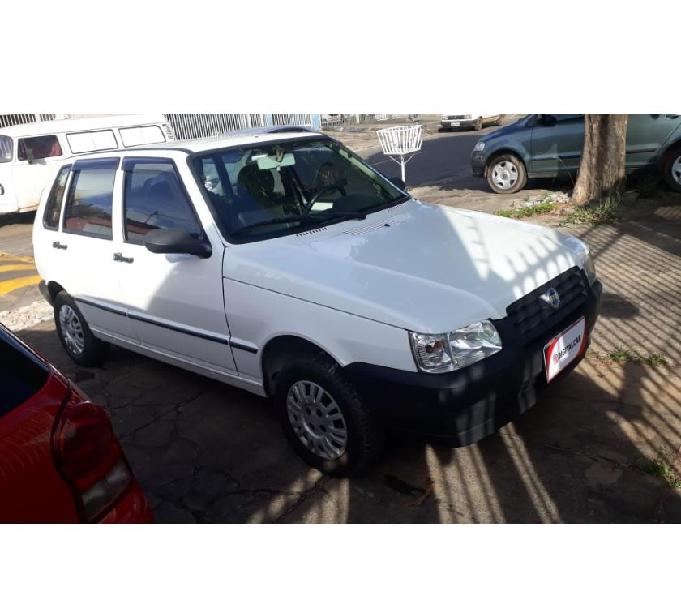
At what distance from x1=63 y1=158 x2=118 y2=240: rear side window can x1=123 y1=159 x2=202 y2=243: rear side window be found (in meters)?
0.22

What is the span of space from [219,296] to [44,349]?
3.09 metres

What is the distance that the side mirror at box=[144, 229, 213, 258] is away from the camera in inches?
130

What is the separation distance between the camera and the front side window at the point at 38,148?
37.4 ft

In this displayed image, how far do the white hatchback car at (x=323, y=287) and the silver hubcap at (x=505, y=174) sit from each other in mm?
6536

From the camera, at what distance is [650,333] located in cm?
437

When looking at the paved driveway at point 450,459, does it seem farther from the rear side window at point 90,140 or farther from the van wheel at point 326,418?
the rear side window at point 90,140

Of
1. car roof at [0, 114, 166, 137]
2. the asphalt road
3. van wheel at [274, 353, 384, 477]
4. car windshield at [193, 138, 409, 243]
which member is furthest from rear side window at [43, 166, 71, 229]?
the asphalt road

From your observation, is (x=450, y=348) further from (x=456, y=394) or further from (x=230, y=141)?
(x=230, y=141)

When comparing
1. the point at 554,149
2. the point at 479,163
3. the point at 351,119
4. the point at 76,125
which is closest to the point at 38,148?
the point at 76,125

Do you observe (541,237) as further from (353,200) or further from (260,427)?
(260,427)

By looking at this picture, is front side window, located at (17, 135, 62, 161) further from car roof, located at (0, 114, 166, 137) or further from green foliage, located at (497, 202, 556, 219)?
green foliage, located at (497, 202, 556, 219)

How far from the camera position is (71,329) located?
16.1ft

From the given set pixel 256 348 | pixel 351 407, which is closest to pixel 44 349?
pixel 256 348

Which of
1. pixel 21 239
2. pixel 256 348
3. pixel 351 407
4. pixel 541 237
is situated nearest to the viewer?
pixel 351 407
